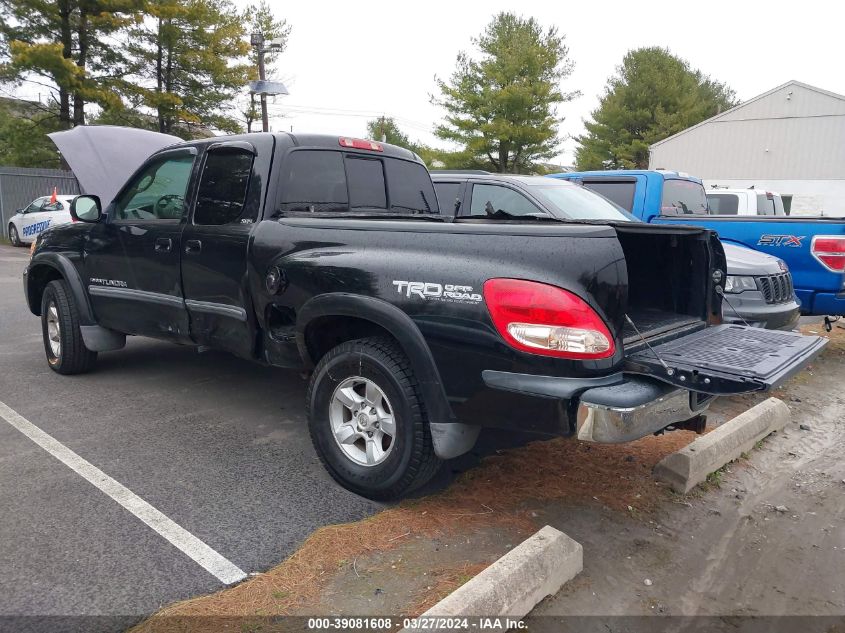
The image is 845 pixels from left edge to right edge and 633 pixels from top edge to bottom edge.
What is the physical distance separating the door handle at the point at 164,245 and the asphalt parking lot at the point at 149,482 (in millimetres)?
1201

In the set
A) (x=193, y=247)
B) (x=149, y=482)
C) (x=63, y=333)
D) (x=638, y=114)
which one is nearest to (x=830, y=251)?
(x=193, y=247)

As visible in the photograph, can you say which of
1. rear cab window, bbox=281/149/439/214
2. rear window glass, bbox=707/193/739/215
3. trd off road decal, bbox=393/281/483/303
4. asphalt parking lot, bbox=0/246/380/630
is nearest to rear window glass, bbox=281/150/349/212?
rear cab window, bbox=281/149/439/214

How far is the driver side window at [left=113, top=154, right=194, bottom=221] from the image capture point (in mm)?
4668

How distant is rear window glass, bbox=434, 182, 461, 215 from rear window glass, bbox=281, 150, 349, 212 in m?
2.51

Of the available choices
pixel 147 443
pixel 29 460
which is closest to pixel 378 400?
pixel 147 443

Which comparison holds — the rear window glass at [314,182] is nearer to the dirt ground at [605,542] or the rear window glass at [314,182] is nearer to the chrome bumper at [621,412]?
the dirt ground at [605,542]

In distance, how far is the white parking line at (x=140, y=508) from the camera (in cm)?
290

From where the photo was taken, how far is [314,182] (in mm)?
4348

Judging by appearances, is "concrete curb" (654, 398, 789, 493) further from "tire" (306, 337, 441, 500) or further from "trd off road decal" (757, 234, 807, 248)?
"trd off road decal" (757, 234, 807, 248)

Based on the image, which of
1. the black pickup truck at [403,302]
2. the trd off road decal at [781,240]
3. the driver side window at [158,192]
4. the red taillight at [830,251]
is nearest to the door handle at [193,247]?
the black pickup truck at [403,302]

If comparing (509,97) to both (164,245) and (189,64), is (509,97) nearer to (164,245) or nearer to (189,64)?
(189,64)

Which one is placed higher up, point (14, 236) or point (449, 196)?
point (449, 196)

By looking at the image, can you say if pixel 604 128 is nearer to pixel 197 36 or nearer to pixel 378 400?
pixel 197 36

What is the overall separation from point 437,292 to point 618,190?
5755 mm
